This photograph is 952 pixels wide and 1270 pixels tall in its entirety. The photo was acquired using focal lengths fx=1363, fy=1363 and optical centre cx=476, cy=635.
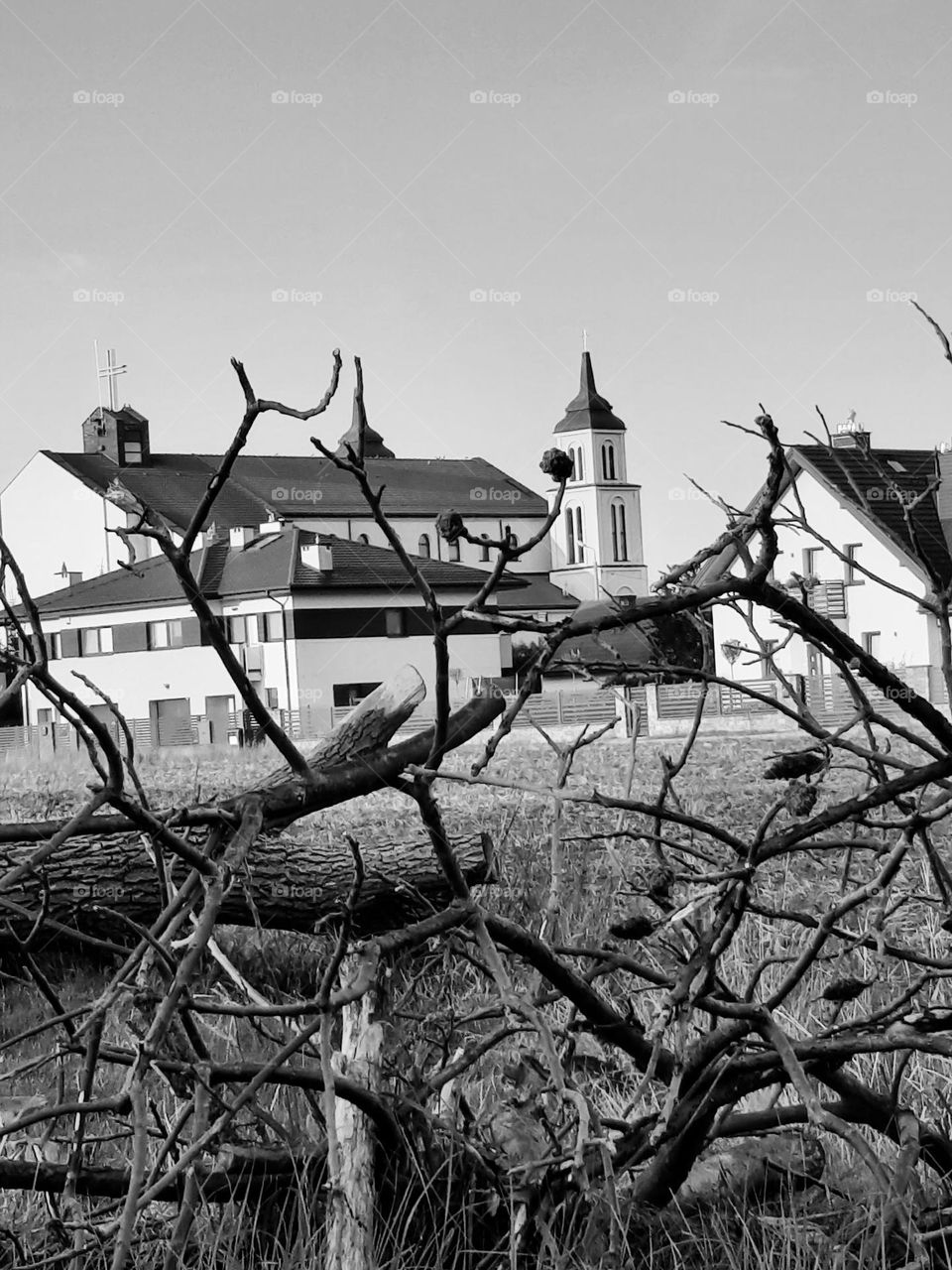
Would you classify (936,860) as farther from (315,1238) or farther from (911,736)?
(315,1238)

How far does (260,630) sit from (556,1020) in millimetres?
55872

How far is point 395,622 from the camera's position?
62.1 metres

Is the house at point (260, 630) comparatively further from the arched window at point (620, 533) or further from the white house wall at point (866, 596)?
the arched window at point (620, 533)

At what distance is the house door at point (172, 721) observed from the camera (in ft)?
168

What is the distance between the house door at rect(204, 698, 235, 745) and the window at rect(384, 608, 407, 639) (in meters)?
7.72

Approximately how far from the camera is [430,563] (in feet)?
219

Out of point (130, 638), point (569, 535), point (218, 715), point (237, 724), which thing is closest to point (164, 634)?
point (130, 638)

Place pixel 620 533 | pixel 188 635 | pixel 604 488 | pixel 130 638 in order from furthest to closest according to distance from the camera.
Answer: pixel 620 533 → pixel 604 488 → pixel 130 638 → pixel 188 635

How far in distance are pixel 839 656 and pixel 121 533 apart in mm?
786

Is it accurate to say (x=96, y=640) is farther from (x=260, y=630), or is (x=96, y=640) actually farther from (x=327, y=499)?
(x=327, y=499)

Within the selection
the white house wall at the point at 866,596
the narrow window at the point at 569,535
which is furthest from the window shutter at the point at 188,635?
the narrow window at the point at 569,535

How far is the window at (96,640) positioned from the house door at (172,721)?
3.91m

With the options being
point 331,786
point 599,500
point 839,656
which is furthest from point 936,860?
point 599,500

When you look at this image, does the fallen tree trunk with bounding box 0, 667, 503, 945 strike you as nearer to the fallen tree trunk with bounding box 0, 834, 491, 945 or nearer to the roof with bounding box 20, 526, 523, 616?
the fallen tree trunk with bounding box 0, 834, 491, 945
